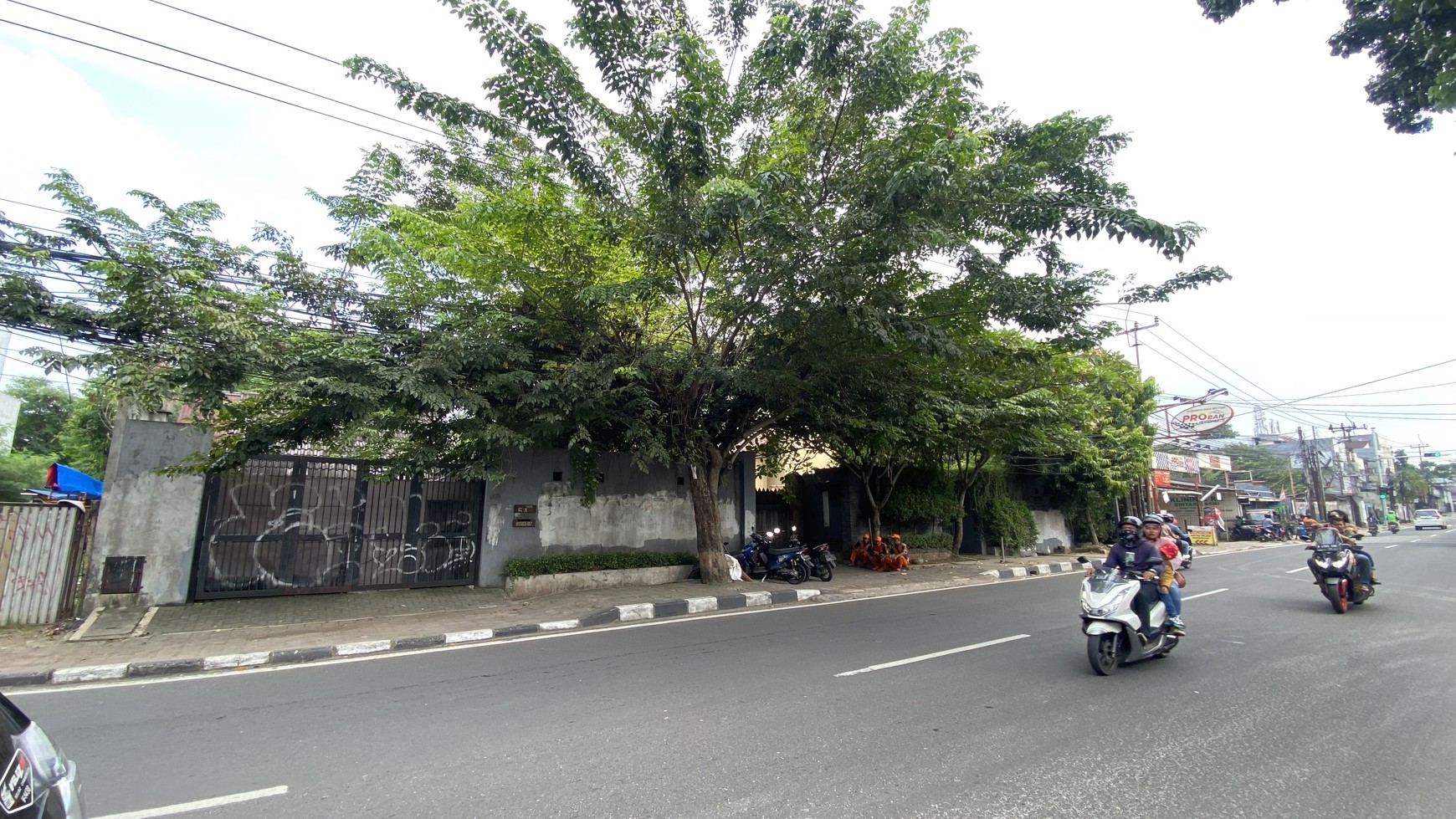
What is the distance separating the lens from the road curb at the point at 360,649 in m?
6.12

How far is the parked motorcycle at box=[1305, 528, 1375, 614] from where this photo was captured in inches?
355

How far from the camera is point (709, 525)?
12.1 metres

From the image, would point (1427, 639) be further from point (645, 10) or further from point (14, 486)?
point (14, 486)

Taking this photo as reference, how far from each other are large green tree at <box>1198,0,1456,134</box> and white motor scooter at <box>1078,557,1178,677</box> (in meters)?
4.24

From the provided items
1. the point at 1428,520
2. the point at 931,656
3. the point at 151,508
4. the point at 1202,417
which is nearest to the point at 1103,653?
the point at 931,656

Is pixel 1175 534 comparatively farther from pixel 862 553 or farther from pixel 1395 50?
pixel 1395 50

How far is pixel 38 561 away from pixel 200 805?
788cm

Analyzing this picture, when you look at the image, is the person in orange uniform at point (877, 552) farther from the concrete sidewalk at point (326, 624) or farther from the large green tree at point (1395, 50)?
the large green tree at point (1395, 50)

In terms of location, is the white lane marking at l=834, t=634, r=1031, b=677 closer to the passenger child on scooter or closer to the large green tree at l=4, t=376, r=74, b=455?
the passenger child on scooter

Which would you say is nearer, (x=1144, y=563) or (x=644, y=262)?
(x=1144, y=563)

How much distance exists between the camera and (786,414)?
11.7 meters

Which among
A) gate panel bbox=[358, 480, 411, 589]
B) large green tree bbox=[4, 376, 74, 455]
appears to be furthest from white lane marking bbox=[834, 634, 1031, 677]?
large green tree bbox=[4, 376, 74, 455]

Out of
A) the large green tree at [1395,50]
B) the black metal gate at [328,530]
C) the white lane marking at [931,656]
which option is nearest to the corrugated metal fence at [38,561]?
the black metal gate at [328,530]

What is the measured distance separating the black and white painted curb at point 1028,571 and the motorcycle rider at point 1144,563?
8.78m
